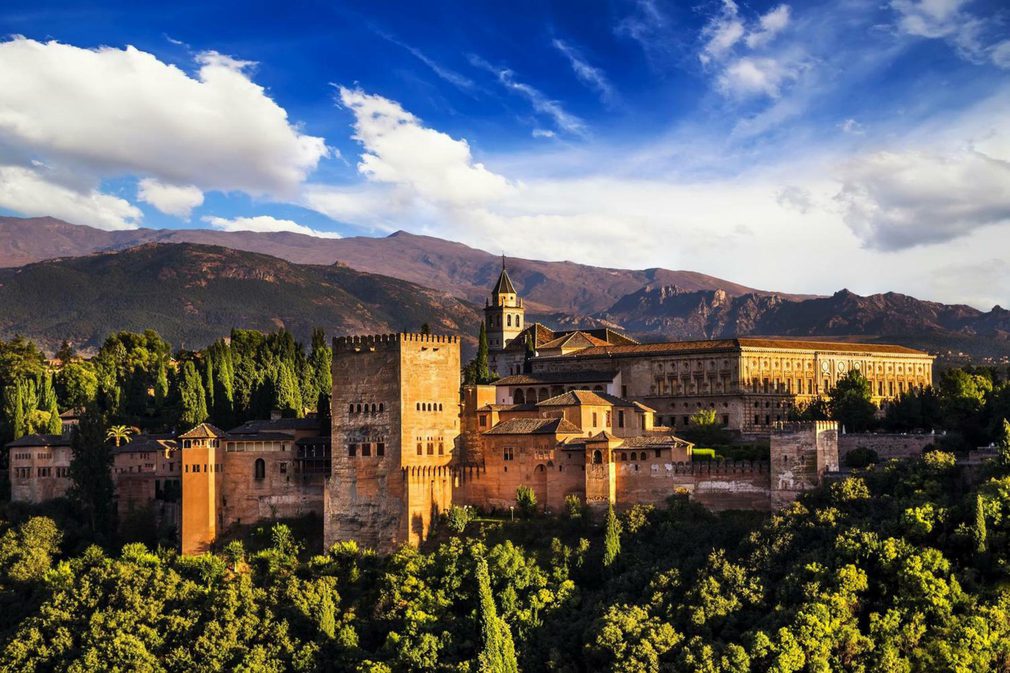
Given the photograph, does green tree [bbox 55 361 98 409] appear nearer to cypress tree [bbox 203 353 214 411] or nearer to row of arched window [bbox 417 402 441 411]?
cypress tree [bbox 203 353 214 411]

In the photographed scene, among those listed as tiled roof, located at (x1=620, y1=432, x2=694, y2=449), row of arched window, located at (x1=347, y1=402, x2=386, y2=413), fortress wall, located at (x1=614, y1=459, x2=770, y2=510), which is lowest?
fortress wall, located at (x1=614, y1=459, x2=770, y2=510)

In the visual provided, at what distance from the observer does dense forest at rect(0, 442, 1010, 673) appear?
143ft

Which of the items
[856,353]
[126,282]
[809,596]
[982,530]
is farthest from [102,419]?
[126,282]

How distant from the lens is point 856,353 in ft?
281

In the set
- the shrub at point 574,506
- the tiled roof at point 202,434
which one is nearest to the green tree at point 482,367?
the tiled roof at point 202,434

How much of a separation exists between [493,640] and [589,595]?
4724mm

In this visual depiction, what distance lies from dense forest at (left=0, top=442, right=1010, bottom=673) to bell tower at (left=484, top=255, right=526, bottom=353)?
46206 millimetres

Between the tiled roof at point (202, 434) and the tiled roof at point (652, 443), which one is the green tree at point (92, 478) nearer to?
the tiled roof at point (202, 434)

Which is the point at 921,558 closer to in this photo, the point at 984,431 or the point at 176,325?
the point at 984,431

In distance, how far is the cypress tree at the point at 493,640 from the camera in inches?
1836

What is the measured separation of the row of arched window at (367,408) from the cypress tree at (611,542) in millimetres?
11960

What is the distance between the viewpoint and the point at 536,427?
57.9 metres

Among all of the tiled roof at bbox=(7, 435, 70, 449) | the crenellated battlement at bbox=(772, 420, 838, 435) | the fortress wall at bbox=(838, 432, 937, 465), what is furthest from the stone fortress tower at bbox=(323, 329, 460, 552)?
the fortress wall at bbox=(838, 432, 937, 465)

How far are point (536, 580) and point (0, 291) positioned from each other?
158m
